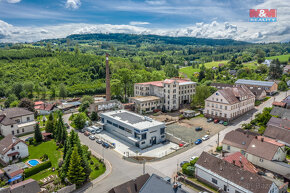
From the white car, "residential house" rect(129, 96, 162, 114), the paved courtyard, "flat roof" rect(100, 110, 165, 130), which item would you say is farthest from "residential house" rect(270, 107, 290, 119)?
"residential house" rect(129, 96, 162, 114)

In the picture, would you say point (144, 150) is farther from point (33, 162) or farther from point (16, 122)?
point (16, 122)

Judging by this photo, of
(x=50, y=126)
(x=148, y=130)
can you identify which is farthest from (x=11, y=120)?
(x=148, y=130)

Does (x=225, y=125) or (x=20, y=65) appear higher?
(x=20, y=65)

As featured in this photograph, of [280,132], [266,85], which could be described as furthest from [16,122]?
[266,85]

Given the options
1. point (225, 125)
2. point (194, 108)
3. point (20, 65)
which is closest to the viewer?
point (225, 125)

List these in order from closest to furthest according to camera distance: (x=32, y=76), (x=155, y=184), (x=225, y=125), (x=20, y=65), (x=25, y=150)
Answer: (x=155, y=184) → (x=25, y=150) → (x=225, y=125) → (x=32, y=76) → (x=20, y=65)

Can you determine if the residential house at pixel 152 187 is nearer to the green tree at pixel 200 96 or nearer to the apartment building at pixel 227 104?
the apartment building at pixel 227 104

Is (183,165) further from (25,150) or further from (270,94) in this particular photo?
(270,94)
